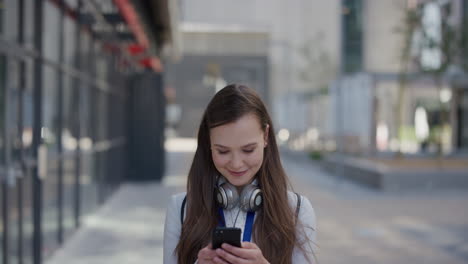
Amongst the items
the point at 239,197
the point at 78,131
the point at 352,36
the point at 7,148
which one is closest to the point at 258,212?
the point at 239,197

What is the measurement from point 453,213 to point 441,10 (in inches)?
344

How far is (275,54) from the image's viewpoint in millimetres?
52719

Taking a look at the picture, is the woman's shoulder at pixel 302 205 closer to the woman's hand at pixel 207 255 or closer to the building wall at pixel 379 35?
the woman's hand at pixel 207 255

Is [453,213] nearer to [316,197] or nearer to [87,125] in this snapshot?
[316,197]

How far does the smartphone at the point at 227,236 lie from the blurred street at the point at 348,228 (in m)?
5.25

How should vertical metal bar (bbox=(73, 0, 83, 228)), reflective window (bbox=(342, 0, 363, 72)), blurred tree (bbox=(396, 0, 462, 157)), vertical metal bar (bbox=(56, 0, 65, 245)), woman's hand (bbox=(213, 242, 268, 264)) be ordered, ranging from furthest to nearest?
1. reflective window (bbox=(342, 0, 363, 72))
2. blurred tree (bbox=(396, 0, 462, 157))
3. vertical metal bar (bbox=(73, 0, 83, 228))
4. vertical metal bar (bbox=(56, 0, 65, 245))
5. woman's hand (bbox=(213, 242, 268, 264))

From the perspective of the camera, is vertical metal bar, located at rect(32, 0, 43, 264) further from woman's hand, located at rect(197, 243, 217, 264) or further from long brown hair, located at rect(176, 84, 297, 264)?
woman's hand, located at rect(197, 243, 217, 264)

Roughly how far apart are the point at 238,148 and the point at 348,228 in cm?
748

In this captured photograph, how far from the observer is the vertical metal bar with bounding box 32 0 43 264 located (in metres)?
5.96

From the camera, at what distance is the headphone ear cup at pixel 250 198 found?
2.01 metres

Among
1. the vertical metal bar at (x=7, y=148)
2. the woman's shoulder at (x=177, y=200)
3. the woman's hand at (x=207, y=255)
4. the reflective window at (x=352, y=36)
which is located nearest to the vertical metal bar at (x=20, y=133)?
the vertical metal bar at (x=7, y=148)

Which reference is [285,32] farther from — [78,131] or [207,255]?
[207,255]

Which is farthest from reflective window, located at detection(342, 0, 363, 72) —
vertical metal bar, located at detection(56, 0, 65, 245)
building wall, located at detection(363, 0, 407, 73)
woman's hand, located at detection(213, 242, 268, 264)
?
woman's hand, located at detection(213, 242, 268, 264)

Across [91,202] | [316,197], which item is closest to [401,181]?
[316,197]
